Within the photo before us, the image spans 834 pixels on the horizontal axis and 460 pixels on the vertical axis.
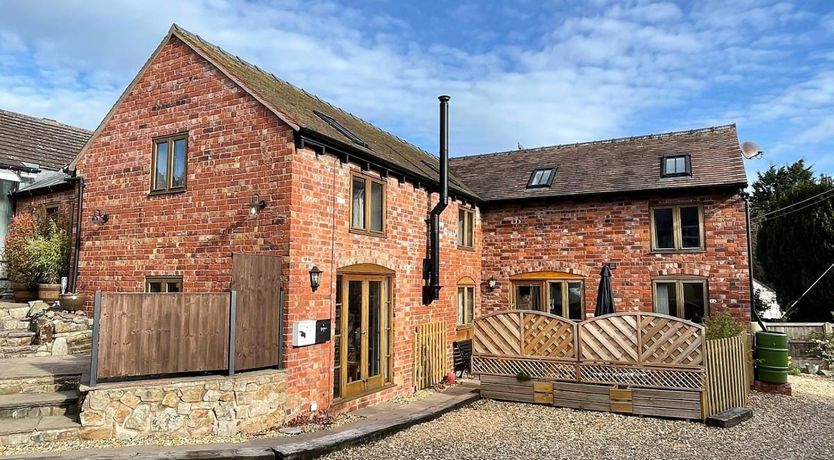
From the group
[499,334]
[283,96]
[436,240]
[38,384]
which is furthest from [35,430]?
[436,240]

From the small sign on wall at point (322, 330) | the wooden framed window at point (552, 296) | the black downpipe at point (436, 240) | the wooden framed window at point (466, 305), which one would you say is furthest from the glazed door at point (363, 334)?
the wooden framed window at point (552, 296)

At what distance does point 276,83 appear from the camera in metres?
12.8

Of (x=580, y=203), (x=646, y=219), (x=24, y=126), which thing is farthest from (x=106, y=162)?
(x=646, y=219)

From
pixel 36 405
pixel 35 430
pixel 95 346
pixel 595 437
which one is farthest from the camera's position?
pixel 595 437

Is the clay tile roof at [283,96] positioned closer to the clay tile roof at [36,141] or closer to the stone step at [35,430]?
the stone step at [35,430]

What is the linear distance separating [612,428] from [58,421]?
827 centimetres

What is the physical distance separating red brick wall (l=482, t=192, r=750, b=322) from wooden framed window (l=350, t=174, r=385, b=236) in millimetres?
6094

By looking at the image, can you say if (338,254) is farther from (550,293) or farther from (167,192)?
(550,293)

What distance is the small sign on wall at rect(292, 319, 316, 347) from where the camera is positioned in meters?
8.71

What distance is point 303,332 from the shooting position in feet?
29.0

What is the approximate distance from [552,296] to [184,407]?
35.2 feet

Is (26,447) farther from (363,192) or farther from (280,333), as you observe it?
(363,192)

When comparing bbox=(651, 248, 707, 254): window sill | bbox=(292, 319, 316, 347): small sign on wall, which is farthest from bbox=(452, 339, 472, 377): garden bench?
bbox=(292, 319, 316, 347): small sign on wall

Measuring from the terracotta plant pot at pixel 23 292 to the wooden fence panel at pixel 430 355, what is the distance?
29.1ft
